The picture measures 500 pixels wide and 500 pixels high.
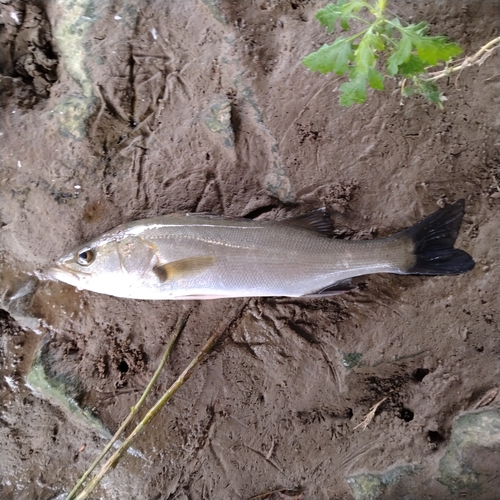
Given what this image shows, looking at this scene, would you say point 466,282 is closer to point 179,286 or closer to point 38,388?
point 179,286

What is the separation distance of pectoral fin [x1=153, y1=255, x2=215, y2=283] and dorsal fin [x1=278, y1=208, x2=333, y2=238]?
75 centimetres

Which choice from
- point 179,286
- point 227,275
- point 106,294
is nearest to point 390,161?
point 227,275

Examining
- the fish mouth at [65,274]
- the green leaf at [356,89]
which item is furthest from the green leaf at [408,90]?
the fish mouth at [65,274]

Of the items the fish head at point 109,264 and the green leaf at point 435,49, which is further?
the fish head at point 109,264

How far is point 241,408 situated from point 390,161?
2.83 m

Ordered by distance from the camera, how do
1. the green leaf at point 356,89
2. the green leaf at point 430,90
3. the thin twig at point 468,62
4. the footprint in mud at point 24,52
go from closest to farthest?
1. the green leaf at point 356,89
2. the thin twig at point 468,62
3. the green leaf at point 430,90
4. the footprint in mud at point 24,52

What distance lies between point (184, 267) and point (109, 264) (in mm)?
685

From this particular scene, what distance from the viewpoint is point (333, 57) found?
9.62 ft

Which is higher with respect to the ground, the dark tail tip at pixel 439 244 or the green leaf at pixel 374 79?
the green leaf at pixel 374 79

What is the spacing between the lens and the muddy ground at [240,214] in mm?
3879

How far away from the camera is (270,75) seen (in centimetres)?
398

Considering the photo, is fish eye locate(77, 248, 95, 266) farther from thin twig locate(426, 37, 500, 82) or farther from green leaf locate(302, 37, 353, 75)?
thin twig locate(426, 37, 500, 82)

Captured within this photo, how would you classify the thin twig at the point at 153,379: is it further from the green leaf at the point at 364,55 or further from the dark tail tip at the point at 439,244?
the green leaf at the point at 364,55

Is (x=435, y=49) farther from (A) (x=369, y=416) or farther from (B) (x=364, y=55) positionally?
(A) (x=369, y=416)
